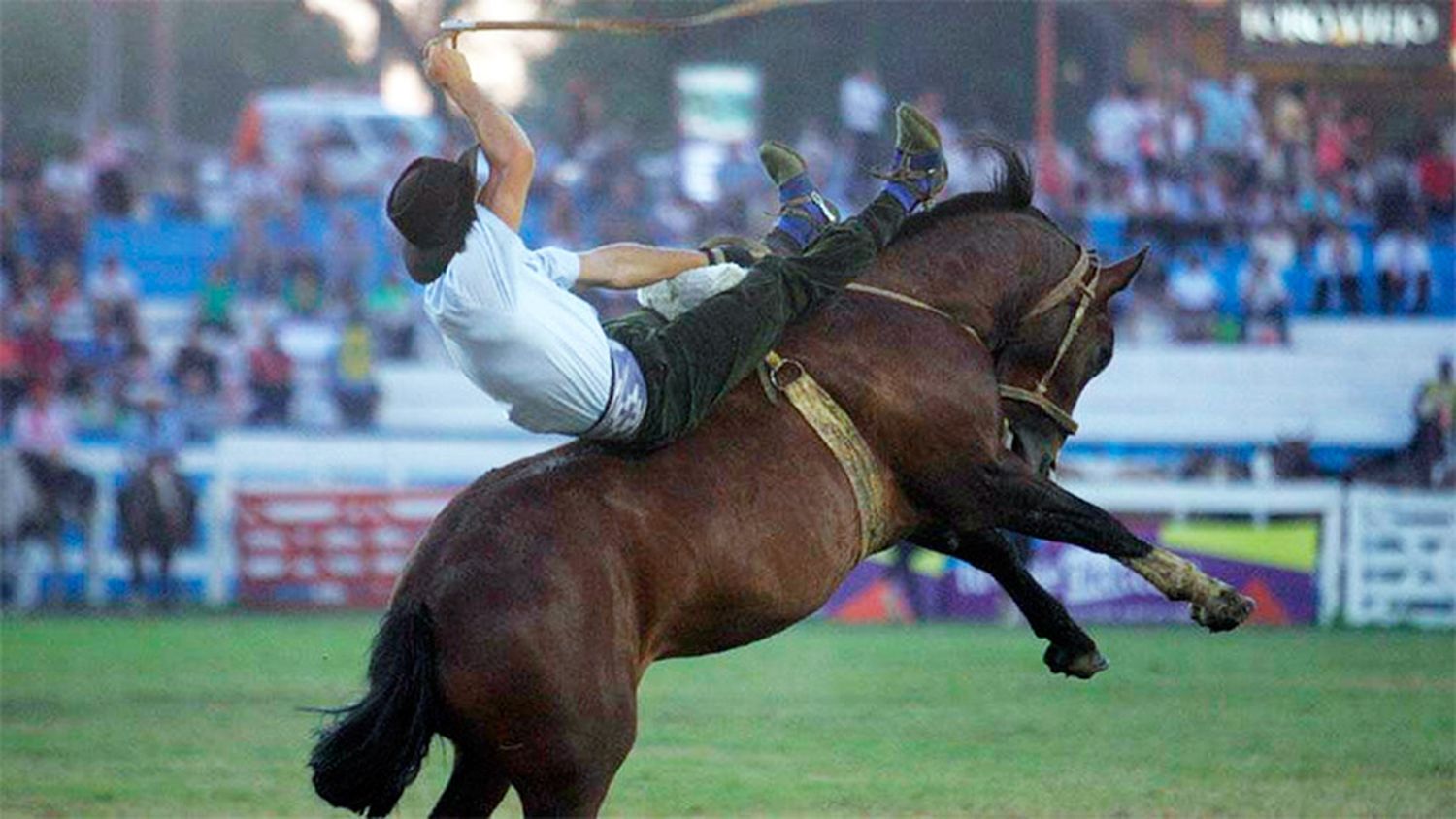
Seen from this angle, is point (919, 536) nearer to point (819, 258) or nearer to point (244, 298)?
point (819, 258)

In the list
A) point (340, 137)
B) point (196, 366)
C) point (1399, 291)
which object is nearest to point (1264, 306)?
point (1399, 291)

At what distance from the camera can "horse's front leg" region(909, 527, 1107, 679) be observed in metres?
6.72

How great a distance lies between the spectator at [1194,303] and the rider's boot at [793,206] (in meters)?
15.4

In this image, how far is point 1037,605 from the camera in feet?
22.3

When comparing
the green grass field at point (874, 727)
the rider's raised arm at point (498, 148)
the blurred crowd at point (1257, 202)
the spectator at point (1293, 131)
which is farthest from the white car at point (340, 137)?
the rider's raised arm at point (498, 148)

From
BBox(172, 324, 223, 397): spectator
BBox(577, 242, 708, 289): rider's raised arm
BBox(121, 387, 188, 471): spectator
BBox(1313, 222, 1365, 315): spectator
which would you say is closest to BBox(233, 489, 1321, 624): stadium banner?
BBox(121, 387, 188, 471): spectator

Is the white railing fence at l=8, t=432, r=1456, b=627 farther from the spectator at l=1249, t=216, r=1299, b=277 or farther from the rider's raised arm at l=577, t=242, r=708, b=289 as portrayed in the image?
the rider's raised arm at l=577, t=242, r=708, b=289

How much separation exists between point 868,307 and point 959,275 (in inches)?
13.6

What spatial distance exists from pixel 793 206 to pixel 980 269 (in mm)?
607

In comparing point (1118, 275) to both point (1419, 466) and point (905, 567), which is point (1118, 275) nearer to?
point (905, 567)

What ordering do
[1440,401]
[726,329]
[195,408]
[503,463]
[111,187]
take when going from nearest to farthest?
[726,329] < [503,463] < [1440,401] < [195,408] < [111,187]

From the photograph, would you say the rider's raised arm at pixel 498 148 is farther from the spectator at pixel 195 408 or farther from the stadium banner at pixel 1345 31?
the stadium banner at pixel 1345 31

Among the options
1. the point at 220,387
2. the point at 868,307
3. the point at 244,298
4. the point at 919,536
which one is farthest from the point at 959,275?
the point at 244,298

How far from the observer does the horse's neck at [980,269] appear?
651 cm
